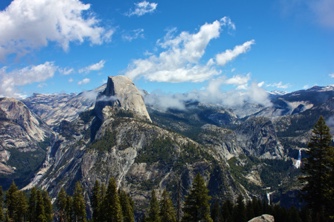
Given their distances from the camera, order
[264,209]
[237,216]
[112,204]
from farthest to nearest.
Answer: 1. [264,209]
2. [237,216]
3. [112,204]

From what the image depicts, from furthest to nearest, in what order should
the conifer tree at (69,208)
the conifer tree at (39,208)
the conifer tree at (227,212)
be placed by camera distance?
1. the conifer tree at (227,212)
2. the conifer tree at (69,208)
3. the conifer tree at (39,208)

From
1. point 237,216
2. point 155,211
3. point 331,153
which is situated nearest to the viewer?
point 331,153

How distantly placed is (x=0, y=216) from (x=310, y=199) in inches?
3645

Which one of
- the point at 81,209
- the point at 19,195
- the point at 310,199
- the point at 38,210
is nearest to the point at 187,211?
the point at 310,199

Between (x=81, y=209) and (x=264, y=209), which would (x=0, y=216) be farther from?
(x=264, y=209)

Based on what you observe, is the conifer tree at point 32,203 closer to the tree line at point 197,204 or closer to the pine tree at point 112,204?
the tree line at point 197,204

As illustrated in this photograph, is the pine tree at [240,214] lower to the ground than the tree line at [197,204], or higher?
lower

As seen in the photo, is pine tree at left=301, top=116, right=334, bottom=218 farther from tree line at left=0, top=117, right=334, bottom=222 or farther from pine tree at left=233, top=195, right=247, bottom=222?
pine tree at left=233, top=195, right=247, bottom=222

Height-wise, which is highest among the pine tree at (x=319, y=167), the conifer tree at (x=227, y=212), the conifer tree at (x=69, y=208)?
the pine tree at (x=319, y=167)

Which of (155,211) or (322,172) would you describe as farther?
(155,211)

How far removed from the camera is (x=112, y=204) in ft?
253

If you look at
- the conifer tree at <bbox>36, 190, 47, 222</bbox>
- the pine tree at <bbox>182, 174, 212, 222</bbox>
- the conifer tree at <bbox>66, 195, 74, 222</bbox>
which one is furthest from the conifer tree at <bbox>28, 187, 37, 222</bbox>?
the pine tree at <bbox>182, 174, 212, 222</bbox>

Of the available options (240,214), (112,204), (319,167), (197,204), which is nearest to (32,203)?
(112,204)

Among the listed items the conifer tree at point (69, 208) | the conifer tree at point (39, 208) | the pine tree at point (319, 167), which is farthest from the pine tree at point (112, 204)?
the pine tree at point (319, 167)
